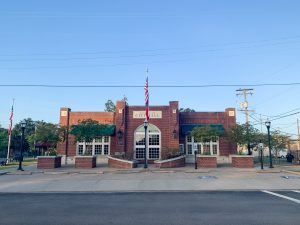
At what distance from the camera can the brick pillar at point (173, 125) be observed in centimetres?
2983

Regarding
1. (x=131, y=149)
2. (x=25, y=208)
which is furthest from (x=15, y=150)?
(x=25, y=208)

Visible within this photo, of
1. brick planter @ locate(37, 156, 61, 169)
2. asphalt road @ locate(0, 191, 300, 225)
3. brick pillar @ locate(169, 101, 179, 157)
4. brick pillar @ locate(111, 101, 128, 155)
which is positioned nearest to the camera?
asphalt road @ locate(0, 191, 300, 225)

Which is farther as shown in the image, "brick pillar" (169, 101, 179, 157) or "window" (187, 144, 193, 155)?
"window" (187, 144, 193, 155)

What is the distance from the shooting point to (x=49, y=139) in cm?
2634

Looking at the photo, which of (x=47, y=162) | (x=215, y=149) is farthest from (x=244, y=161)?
(x=47, y=162)

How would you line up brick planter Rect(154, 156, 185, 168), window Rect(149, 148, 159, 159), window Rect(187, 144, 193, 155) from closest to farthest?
brick planter Rect(154, 156, 185, 168) < window Rect(149, 148, 159, 159) < window Rect(187, 144, 193, 155)

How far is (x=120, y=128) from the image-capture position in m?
30.4

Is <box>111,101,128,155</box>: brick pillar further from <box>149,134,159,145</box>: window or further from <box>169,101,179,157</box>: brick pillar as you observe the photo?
<box>169,101,179,157</box>: brick pillar

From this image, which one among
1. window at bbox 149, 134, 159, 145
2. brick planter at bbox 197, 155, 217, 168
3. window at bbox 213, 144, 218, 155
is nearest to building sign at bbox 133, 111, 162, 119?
window at bbox 149, 134, 159, 145

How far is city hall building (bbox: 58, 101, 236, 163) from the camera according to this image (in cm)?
3027

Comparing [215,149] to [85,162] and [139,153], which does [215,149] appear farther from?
[85,162]

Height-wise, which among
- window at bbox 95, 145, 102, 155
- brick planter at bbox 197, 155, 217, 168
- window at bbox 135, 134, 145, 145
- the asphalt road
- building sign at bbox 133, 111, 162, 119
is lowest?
the asphalt road

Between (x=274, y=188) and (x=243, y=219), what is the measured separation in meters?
7.54

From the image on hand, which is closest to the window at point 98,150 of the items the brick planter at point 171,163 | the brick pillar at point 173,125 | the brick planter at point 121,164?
the brick planter at point 121,164
